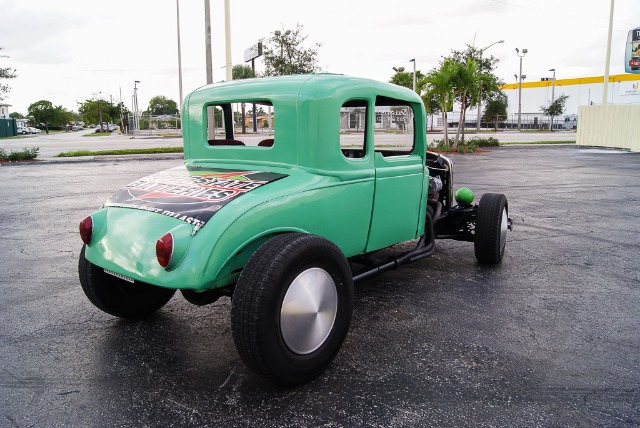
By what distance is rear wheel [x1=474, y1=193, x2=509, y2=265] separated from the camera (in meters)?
5.03

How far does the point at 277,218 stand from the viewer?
3035 mm

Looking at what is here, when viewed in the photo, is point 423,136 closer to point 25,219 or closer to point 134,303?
point 134,303

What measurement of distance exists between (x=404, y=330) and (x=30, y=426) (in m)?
2.34

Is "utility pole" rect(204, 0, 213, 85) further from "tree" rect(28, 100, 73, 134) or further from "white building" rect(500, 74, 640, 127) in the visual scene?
"tree" rect(28, 100, 73, 134)

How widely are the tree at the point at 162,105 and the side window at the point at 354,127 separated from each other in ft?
400

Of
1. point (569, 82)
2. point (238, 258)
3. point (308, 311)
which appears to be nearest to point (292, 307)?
point (308, 311)

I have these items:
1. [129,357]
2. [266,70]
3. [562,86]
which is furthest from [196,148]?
[562,86]

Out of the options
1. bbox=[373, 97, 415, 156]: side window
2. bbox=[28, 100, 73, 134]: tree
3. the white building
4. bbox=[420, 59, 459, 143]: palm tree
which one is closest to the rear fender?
bbox=[373, 97, 415, 156]: side window

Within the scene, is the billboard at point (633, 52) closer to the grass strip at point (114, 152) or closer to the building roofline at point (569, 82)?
the grass strip at point (114, 152)

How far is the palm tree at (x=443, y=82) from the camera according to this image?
786 inches

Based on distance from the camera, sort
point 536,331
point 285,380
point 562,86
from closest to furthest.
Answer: point 285,380, point 536,331, point 562,86

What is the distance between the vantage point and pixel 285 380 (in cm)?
272

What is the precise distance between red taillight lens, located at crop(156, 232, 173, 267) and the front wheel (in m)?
0.43

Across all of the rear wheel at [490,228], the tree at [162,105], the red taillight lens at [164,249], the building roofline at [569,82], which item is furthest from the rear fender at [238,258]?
the tree at [162,105]
